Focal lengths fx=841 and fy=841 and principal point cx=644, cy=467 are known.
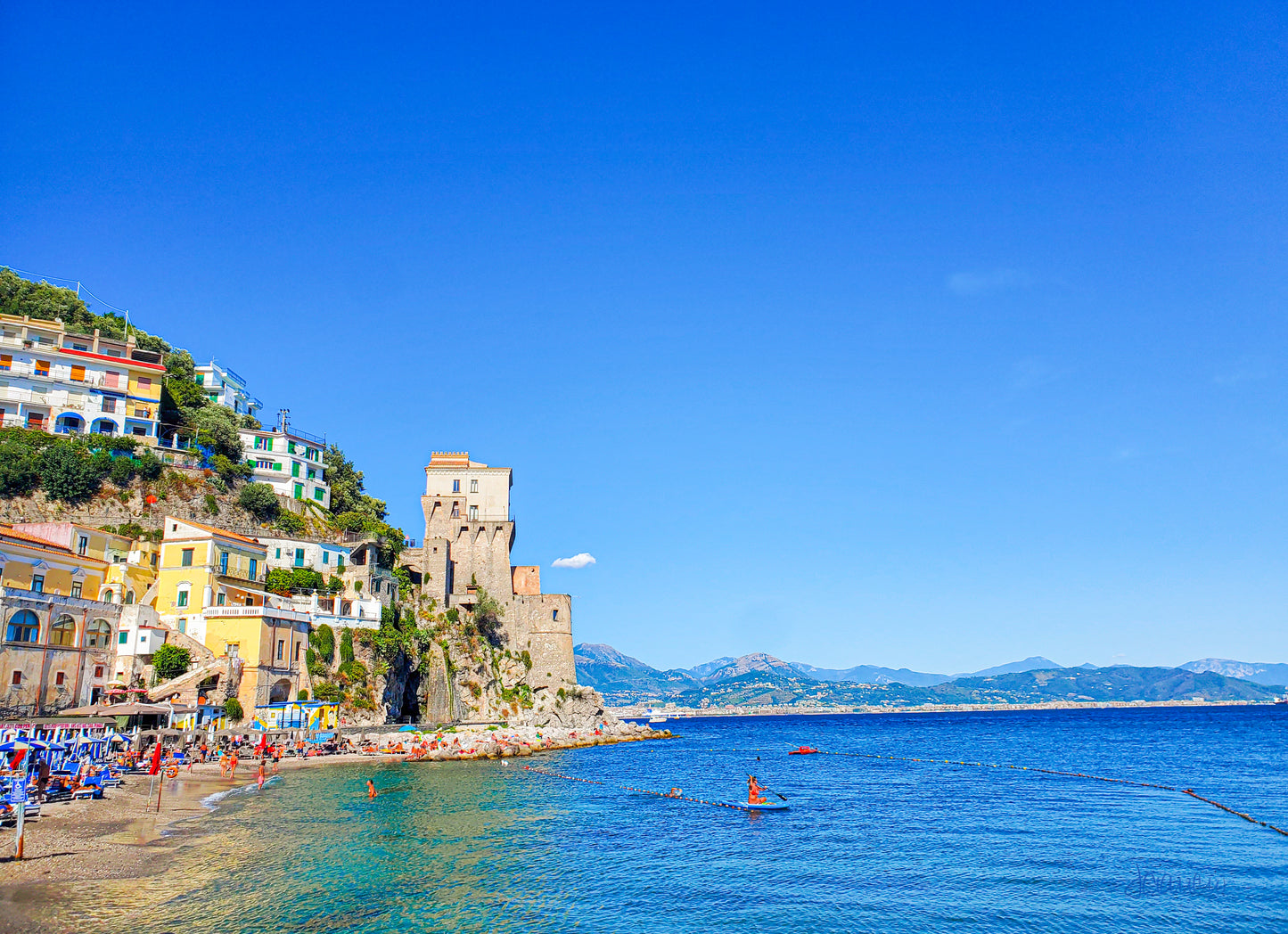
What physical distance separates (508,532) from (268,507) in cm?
2285

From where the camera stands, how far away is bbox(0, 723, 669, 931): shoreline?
17344mm

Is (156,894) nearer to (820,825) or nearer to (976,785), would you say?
(820,825)

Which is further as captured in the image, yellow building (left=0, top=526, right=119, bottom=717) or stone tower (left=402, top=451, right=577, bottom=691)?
stone tower (left=402, top=451, right=577, bottom=691)

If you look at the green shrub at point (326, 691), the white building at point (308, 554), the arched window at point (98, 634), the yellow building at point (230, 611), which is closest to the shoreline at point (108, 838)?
the yellow building at point (230, 611)

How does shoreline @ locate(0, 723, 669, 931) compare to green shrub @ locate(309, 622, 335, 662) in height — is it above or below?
below

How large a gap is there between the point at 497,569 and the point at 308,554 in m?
22.9

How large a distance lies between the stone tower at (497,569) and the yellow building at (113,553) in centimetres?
2652

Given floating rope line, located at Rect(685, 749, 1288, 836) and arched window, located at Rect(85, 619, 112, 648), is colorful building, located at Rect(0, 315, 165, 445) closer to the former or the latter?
arched window, located at Rect(85, 619, 112, 648)

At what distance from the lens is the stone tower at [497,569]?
75.9 metres

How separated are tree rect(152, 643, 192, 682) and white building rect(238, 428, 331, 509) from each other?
2342 cm

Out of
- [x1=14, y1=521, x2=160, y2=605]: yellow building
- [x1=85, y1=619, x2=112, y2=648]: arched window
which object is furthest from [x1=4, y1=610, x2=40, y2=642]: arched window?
[x1=14, y1=521, x2=160, y2=605]: yellow building

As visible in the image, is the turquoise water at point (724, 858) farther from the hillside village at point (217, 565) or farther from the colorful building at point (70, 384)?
the colorful building at point (70, 384)

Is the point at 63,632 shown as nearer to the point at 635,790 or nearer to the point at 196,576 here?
the point at 196,576

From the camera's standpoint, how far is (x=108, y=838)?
23.2m
